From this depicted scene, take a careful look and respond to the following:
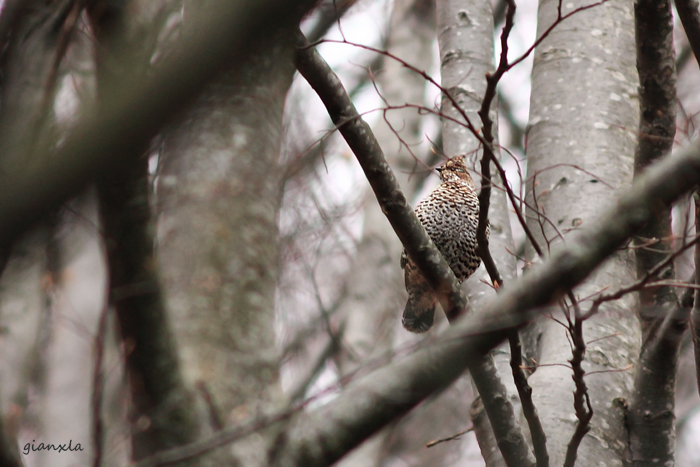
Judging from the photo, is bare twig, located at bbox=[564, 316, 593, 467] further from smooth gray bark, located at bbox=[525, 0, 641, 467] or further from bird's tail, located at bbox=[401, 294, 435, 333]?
bird's tail, located at bbox=[401, 294, 435, 333]

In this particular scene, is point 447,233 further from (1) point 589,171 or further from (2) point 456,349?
(2) point 456,349

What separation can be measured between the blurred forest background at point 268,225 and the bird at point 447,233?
0.49 metres

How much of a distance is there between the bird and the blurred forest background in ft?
1.60

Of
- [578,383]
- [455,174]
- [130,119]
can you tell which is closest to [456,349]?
[578,383]

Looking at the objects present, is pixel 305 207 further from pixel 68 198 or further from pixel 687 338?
pixel 68 198

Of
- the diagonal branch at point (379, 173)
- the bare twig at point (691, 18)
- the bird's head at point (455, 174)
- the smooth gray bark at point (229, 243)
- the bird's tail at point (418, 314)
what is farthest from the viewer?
the bird's head at point (455, 174)

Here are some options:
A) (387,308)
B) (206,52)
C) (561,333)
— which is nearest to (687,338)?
(561,333)

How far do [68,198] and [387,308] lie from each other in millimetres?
5919

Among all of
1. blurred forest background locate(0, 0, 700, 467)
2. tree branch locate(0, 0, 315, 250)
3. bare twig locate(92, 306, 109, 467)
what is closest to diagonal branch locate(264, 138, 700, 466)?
blurred forest background locate(0, 0, 700, 467)

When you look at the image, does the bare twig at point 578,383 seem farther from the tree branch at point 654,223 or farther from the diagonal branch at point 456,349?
the tree branch at point 654,223

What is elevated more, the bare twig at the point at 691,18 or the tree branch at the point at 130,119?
the bare twig at the point at 691,18

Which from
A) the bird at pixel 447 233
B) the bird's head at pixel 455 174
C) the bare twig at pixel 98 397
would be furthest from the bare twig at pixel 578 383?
the bird's head at pixel 455 174

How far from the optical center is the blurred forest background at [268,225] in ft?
3.31

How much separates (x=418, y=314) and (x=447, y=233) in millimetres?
535
